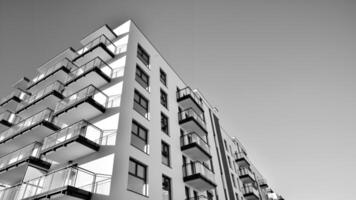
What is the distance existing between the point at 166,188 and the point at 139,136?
3.96 meters

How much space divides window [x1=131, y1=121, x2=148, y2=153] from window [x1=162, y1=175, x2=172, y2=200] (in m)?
2.48

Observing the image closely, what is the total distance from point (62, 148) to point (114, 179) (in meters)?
4.10

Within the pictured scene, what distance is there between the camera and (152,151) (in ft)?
48.8

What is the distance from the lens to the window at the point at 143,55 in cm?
1966

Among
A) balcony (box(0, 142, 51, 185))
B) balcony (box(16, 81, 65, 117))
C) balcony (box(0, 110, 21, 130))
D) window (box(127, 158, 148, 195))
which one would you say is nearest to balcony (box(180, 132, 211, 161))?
window (box(127, 158, 148, 195))

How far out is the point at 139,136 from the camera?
14.6 m

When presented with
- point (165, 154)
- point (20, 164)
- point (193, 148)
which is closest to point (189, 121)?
point (193, 148)

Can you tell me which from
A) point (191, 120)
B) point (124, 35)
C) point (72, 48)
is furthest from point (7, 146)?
point (191, 120)

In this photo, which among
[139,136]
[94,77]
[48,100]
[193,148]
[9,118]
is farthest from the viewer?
[9,118]

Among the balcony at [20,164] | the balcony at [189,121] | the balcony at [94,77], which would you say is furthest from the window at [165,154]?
the balcony at [20,164]

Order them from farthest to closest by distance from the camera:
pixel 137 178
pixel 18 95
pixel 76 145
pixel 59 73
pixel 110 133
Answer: pixel 18 95 → pixel 59 73 → pixel 110 133 → pixel 137 178 → pixel 76 145

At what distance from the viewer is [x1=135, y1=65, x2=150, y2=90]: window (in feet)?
58.0

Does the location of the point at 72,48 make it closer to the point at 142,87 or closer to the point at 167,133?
the point at 142,87

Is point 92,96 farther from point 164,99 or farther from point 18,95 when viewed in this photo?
point 18,95
